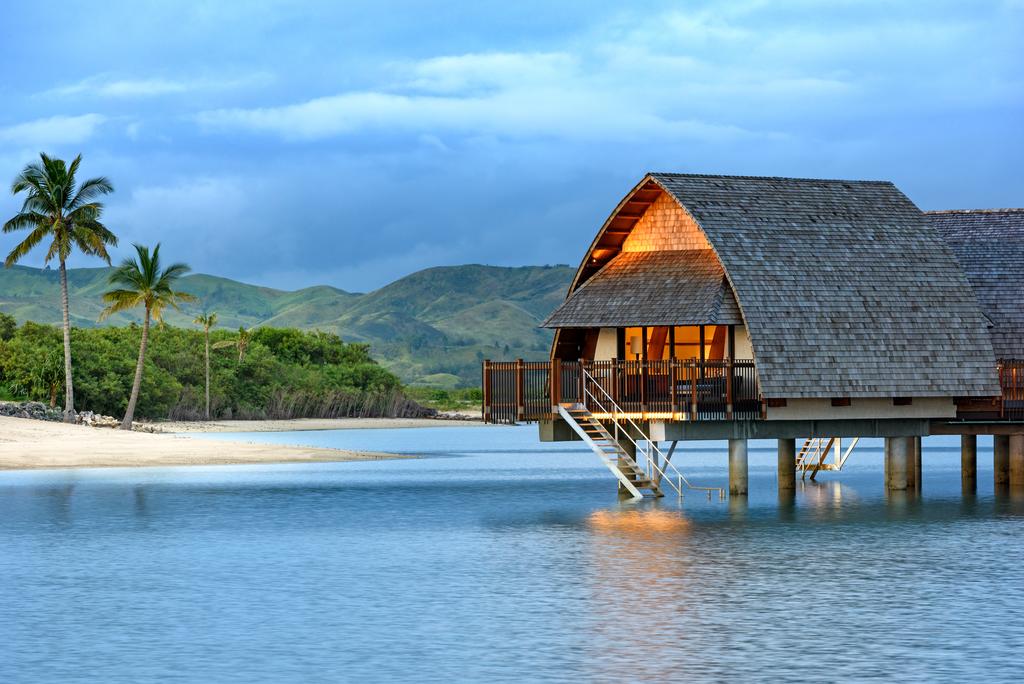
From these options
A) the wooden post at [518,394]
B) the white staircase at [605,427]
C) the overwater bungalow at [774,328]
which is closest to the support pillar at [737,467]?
the overwater bungalow at [774,328]

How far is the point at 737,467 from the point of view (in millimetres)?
46375

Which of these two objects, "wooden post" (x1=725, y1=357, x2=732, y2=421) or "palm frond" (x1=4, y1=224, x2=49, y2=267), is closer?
"wooden post" (x1=725, y1=357, x2=732, y2=421)

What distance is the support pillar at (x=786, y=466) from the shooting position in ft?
165

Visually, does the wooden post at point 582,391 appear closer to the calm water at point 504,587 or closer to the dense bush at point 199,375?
the calm water at point 504,587

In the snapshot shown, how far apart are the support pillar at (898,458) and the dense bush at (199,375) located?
60.8 metres

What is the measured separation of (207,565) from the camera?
33.6 m

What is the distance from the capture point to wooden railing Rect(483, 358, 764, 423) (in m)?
43.2

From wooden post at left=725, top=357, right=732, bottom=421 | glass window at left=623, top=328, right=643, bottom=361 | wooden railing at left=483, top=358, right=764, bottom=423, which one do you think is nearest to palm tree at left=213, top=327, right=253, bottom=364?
glass window at left=623, top=328, right=643, bottom=361

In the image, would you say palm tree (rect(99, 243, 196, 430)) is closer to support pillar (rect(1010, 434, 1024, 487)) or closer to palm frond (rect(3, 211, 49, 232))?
palm frond (rect(3, 211, 49, 232))

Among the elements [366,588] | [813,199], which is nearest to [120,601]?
[366,588]

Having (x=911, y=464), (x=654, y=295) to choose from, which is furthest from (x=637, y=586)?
(x=911, y=464)

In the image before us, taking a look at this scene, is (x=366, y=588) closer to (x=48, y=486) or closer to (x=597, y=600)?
(x=597, y=600)

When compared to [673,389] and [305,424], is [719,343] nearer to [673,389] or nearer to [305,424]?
[673,389]

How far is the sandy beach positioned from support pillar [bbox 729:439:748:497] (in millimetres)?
31527
